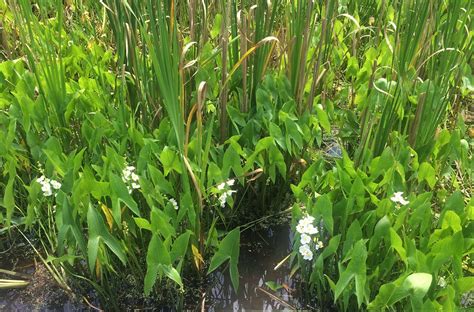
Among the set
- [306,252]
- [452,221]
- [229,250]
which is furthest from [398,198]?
[229,250]

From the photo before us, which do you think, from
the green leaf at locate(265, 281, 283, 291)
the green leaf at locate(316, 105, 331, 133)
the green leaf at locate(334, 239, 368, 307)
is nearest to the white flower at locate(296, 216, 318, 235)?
the green leaf at locate(334, 239, 368, 307)

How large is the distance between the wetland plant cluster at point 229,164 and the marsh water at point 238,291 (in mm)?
43

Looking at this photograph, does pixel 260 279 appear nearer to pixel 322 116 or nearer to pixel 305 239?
pixel 305 239

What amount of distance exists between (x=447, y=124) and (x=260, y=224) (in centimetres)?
72

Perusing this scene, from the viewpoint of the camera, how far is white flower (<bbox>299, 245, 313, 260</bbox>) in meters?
1.08

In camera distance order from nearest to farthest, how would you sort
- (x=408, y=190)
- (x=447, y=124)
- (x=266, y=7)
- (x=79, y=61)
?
(x=408, y=190)
(x=266, y=7)
(x=79, y=61)
(x=447, y=124)

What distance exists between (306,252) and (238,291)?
27 centimetres

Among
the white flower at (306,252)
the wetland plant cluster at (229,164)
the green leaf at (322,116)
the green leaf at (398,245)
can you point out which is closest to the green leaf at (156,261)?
the wetland plant cluster at (229,164)

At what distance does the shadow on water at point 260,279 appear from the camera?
125 centimetres

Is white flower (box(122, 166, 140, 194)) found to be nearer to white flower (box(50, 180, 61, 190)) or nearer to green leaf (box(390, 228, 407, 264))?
white flower (box(50, 180, 61, 190))

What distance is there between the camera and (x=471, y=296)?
3.80ft

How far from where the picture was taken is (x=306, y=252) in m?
1.08

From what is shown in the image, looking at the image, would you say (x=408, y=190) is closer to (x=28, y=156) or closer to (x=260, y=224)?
(x=260, y=224)

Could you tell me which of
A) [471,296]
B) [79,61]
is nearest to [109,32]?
[79,61]
